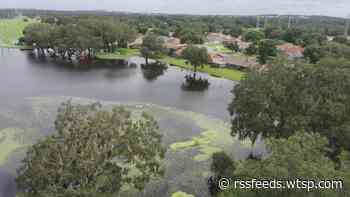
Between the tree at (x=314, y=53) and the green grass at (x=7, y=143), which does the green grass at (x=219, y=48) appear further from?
the green grass at (x=7, y=143)

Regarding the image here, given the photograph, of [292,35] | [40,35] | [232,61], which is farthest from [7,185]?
[292,35]

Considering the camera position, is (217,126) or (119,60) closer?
(217,126)

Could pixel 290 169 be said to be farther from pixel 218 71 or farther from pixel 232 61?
pixel 232 61

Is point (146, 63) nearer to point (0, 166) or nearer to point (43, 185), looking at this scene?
point (0, 166)

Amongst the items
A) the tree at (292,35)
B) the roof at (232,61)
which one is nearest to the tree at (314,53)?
the roof at (232,61)

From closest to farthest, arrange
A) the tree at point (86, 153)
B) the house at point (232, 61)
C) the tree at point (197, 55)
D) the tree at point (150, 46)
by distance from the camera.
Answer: the tree at point (86, 153)
the tree at point (197, 55)
the house at point (232, 61)
the tree at point (150, 46)

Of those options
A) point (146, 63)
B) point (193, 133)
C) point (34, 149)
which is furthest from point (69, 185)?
point (146, 63)
